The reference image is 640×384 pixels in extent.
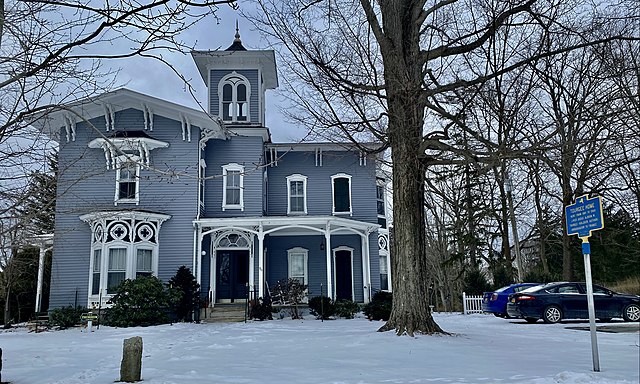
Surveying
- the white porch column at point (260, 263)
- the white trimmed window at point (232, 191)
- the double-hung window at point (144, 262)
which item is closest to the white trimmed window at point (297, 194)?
the white trimmed window at point (232, 191)

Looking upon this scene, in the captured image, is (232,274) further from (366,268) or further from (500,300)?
(500,300)

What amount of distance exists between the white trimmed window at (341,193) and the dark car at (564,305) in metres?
9.18

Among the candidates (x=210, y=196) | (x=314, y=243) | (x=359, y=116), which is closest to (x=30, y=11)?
(x=359, y=116)

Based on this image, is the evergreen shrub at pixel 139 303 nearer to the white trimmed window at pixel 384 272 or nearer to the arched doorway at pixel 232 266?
the arched doorway at pixel 232 266

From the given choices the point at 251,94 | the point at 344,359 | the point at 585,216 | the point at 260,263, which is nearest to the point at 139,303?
the point at 260,263

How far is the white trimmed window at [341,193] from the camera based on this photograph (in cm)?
2408

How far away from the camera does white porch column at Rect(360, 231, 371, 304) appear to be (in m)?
23.1

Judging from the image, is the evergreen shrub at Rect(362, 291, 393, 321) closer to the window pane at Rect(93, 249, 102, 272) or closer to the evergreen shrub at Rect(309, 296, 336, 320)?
the evergreen shrub at Rect(309, 296, 336, 320)

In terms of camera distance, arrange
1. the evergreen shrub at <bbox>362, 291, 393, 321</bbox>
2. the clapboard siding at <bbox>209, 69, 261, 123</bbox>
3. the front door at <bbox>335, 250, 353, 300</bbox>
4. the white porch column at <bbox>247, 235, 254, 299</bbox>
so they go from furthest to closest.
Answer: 1. the front door at <bbox>335, 250, 353, 300</bbox>
2. the clapboard siding at <bbox>209, 69, 261, 123</bbox>
3. the white porch column at <bbox>247, 235, 254, 299</bbox>
4. the evergreen shrub at <bbox>362, 291, 393, 321</bbox>

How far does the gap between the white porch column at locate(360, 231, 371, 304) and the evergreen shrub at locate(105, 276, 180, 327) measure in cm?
803

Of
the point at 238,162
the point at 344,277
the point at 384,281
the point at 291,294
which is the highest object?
the point at 238,162

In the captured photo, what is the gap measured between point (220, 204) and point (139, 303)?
223 inches

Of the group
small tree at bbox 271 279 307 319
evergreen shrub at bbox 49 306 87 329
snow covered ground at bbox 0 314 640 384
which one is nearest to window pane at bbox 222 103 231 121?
small tree at bbox 271 279 307 319

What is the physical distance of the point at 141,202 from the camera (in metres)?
20.7
